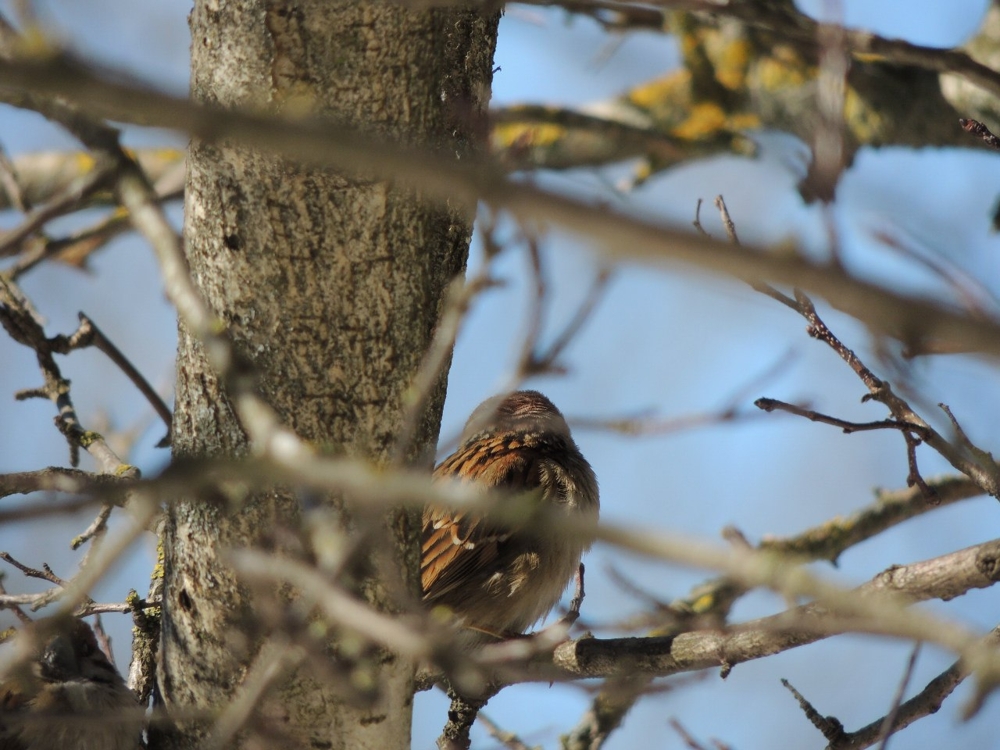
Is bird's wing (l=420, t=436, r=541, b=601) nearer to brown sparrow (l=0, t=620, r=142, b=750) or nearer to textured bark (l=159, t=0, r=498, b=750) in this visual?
brown sparrow (l=0, t=620, r=142, b=750)

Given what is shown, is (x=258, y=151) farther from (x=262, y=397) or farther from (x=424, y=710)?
(x=424, y=710)

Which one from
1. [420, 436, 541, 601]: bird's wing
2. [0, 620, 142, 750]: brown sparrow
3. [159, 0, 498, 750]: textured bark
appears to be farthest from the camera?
[420, 436, 541, 601]: bird's wing

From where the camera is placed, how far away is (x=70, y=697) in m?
3.04

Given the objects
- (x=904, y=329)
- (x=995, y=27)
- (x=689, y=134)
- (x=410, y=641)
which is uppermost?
(x=689, y=134)

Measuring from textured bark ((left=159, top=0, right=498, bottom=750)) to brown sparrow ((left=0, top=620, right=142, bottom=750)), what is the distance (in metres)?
0.47

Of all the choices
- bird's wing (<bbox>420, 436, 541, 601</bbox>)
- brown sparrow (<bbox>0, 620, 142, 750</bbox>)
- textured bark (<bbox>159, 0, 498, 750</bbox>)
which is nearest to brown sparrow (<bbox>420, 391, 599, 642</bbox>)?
bird's wing (<bbox>420, 436, 541, 601</bbox>)

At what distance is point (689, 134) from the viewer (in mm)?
5648

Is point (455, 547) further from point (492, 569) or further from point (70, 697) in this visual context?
point (70, 697)

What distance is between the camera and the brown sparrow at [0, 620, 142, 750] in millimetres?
2727

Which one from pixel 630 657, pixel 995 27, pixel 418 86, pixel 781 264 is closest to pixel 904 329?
pixel 781 264

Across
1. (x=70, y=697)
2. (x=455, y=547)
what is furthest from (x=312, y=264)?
(x=455, y=547)

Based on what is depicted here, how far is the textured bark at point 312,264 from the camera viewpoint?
2207 millimetres

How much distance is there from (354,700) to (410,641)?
0.39 m

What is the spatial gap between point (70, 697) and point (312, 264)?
5.32 ft
